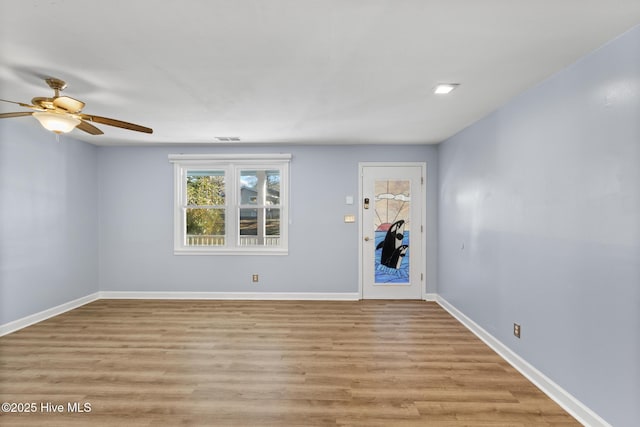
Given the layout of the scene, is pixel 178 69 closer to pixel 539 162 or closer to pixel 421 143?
pixel 539 162

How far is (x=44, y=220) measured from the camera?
3902 millimetres

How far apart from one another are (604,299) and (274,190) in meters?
4.00

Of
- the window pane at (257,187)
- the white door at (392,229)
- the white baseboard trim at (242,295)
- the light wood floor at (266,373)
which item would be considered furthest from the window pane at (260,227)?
A: the white door at (392,229)

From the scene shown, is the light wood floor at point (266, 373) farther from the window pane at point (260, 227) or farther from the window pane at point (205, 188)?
the window pane at point (205, 188)

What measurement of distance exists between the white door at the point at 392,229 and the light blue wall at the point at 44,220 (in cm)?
412

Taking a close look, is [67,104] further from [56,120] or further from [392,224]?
[392,224]

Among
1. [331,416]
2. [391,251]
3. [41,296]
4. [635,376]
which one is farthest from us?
[391,251]

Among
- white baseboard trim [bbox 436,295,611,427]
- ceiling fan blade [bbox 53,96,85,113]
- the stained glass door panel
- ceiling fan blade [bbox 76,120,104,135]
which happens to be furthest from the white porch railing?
white baseboard trim [bbox 436,295,611,427]

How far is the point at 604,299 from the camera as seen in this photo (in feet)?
6.11

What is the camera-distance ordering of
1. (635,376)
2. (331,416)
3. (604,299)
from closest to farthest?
(635,376)
(604,299)
(331,416)

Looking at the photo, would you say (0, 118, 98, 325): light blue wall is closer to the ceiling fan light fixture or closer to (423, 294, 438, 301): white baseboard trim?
the ceiling fan light fixture

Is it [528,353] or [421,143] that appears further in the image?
[421,143]

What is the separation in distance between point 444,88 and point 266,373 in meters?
2.80

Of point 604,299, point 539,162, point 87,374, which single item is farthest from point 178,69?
point 604,299
